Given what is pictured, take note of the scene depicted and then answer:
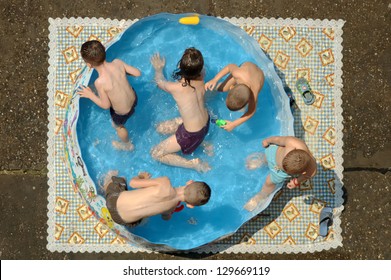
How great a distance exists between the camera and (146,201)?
4.26 metres

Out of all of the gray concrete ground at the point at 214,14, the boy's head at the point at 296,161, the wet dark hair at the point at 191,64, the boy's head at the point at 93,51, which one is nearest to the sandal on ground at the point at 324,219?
the gray concrete ground at the point at 214,14

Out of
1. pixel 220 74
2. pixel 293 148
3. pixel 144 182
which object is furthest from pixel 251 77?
pixel 144 182

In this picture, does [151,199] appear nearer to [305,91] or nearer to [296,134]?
[296,134]

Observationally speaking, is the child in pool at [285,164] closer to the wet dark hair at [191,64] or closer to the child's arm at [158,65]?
the wet dark hair at [191,64]

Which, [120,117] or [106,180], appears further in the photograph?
[106,180]

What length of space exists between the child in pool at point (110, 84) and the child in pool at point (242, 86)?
0.86m

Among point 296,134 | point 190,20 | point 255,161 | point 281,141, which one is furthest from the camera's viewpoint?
point 255,161

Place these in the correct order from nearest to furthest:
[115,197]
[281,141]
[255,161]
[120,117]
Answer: [115,197], [281,141], [120,117], [255,161]

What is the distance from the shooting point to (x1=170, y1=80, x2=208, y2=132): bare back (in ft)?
15.2

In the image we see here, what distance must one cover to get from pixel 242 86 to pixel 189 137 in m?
0.91

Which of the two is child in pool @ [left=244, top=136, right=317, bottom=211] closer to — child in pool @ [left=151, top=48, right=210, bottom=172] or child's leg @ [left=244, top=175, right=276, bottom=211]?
child's leg @ [left=244, top=175, right=276, bottom=211]

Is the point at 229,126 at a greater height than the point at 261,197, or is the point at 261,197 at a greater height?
the point at 229,126

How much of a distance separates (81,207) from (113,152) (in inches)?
27.5

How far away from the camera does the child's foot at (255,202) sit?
506cm
